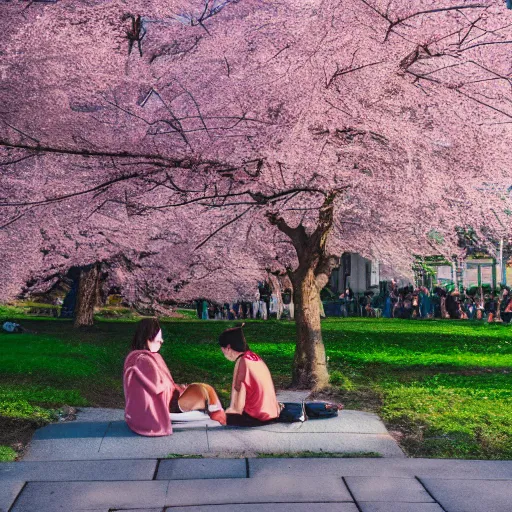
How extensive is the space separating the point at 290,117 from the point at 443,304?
27.5 metres

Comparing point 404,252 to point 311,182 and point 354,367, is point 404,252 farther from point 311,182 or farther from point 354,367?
point 311,182

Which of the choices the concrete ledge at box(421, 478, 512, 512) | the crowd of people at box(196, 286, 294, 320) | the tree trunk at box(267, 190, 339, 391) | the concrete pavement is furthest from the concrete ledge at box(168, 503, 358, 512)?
the crowd of people at box(196, 286, 294, 320)

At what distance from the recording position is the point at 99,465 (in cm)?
659

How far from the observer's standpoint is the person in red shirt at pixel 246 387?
795cm

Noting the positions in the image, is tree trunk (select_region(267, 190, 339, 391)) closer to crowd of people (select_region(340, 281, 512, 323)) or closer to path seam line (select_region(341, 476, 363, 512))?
path seam line (select_region(341, 476, 363, 512))

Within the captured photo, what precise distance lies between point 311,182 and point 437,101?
181 centimetres

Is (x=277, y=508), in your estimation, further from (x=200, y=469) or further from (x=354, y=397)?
(x=354, y=397)

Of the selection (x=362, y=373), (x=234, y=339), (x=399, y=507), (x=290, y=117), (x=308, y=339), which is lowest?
(x=399, y=507)

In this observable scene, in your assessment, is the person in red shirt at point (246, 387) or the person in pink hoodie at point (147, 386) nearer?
the person in pink hoodie at point (147, 386)

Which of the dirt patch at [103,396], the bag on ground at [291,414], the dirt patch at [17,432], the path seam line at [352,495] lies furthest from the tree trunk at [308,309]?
the path seam line at [352,495]

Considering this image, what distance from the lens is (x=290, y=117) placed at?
30.0 ft

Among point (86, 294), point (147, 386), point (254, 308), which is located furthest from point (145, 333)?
point (254, 308)

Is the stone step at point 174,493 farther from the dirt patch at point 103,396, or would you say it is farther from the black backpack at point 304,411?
the dirt patch at point 103,396

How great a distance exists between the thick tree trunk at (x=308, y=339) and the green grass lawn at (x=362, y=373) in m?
0.44
